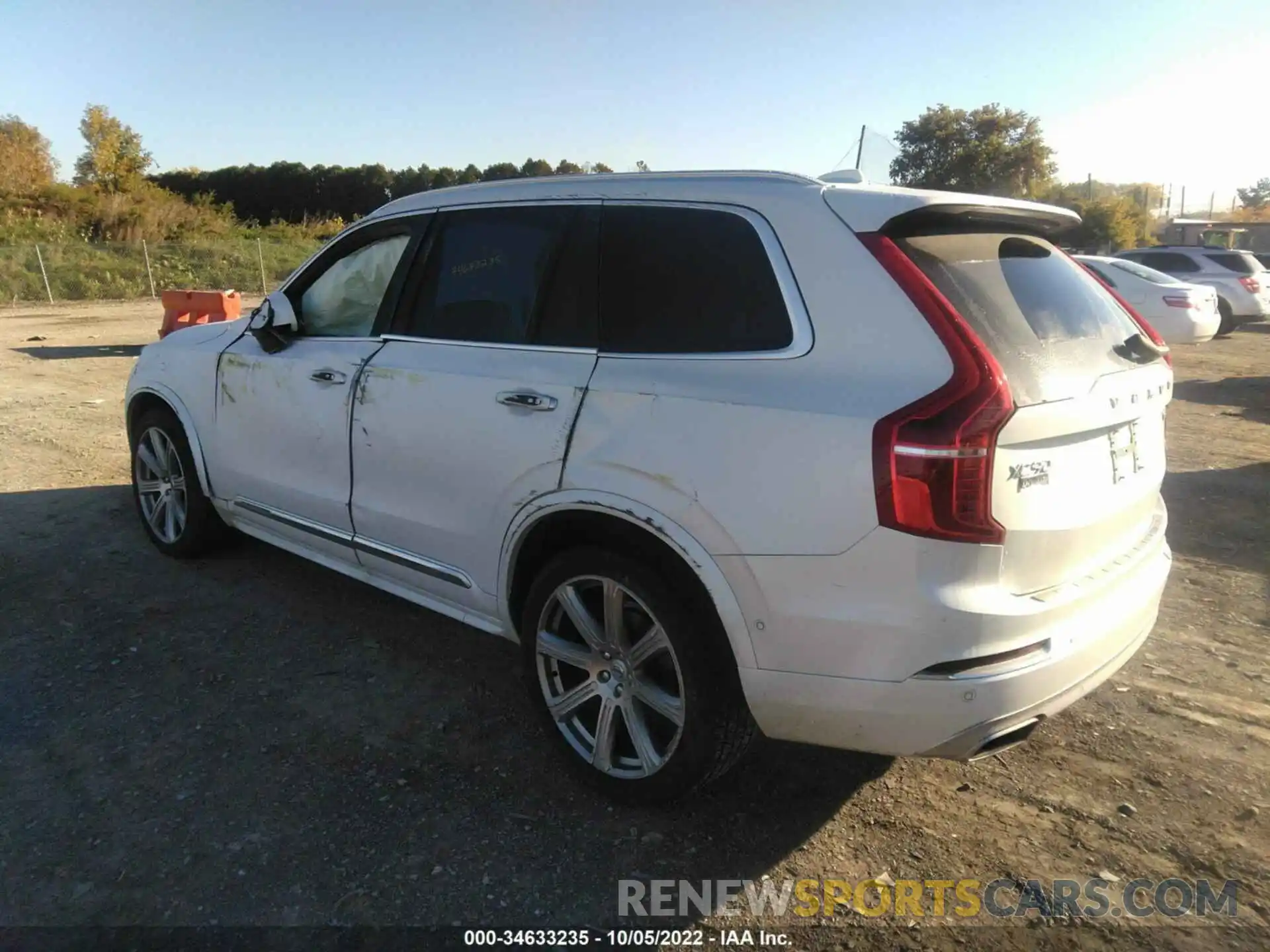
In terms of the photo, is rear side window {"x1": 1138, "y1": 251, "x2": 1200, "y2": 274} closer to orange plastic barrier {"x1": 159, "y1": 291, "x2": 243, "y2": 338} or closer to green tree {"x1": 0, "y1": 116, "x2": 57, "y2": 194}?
orange plastic barrier {"x1": 159, "y1": 291, "x2": 243, "y2": 338}

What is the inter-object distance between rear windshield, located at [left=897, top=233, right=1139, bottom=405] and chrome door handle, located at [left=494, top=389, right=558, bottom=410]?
118cm

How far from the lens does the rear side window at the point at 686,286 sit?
2672 mm

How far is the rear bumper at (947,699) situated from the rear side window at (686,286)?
3.14 ft

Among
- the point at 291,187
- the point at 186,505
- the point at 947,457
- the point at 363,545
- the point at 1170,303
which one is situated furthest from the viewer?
the point at 291,187

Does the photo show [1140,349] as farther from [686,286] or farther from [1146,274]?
[1146,274]

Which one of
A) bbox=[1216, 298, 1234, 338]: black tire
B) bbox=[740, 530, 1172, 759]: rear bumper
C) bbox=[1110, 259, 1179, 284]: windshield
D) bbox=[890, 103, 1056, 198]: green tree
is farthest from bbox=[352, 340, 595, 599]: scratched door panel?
bbox=[890, 103, 1056, 198]: green tree

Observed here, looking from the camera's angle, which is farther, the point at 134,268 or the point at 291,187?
the point at 291,187

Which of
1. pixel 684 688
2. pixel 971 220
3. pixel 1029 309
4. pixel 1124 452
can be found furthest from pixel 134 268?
pixel 1124 452

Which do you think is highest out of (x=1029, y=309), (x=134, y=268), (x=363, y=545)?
(x=134, y=268)

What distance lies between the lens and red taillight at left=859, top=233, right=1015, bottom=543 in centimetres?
226

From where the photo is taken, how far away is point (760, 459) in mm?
2480

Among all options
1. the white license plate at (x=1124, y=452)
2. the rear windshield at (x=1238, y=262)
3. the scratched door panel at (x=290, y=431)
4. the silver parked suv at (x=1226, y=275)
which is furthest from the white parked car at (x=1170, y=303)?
the scratched door panel at (x=290, y=431)

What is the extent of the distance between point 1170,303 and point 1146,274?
3.00 feet

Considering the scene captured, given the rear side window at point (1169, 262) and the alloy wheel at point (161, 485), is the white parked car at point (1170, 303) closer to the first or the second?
the rear side window at point (1169, 262)
